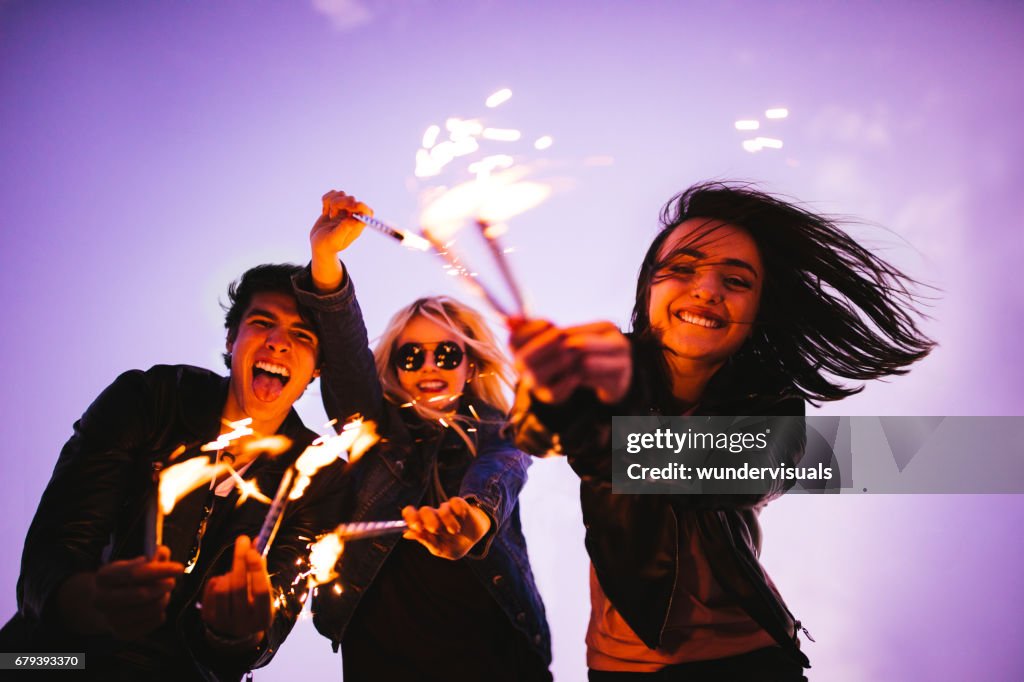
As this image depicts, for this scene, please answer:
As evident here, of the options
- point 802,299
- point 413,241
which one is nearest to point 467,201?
point 413,241

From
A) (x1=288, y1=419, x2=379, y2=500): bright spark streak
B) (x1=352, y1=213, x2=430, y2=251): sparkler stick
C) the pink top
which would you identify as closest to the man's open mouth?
(x1=288, y1=419, x2=379, y2=500): bright spark streak

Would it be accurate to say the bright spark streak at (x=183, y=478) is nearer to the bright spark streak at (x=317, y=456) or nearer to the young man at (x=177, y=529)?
the young man at (x=177, y=529)

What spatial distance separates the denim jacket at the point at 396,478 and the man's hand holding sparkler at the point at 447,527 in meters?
0.20

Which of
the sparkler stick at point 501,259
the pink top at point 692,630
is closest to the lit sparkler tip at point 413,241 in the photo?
the sparkler stick at point 501,259

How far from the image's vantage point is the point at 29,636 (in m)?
2.24

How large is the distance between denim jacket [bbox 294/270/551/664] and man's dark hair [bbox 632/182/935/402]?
3.36ft

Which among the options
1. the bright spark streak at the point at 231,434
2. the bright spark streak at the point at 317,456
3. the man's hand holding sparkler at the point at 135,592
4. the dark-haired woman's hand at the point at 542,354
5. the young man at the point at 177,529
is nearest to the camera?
the dark-haired woman's hand at the point at 542,354

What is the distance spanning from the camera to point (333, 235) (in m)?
2.77

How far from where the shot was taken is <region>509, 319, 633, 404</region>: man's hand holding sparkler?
1.44m

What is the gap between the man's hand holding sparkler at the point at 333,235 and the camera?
2.73 m

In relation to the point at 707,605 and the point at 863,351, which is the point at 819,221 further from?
the point at 707,605

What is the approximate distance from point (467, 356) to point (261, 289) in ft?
3.76

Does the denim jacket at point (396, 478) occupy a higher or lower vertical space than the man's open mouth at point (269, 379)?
lower
